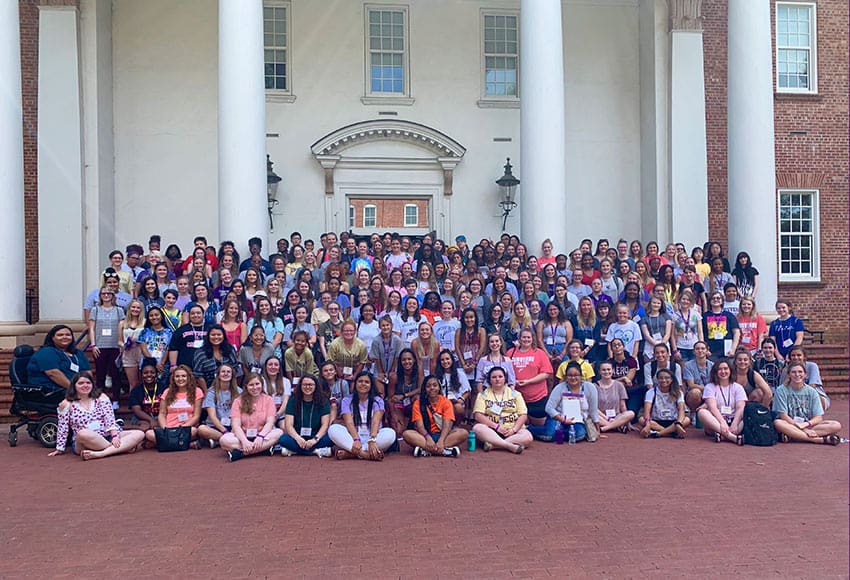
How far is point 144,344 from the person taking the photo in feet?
31.6

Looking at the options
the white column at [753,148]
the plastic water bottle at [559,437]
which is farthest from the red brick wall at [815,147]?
the plastic water bottle at [559,437]

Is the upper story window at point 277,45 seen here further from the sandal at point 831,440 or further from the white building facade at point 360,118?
the sandal at point 831,440

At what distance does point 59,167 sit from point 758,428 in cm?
1386

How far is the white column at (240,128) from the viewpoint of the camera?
12.6 metres

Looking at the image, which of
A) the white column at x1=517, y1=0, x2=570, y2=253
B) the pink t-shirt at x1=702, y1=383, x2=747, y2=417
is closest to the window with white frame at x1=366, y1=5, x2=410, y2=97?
the white column at x1=517, y1=0, x2=570, y2=253

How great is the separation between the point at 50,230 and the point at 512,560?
13.7 m

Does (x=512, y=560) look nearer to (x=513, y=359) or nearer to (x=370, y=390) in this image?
(x=370, y=390)

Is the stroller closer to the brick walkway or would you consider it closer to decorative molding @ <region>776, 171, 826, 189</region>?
the brick walkway

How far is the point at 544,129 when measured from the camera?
1341 centimetres

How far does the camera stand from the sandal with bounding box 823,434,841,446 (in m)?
8.84

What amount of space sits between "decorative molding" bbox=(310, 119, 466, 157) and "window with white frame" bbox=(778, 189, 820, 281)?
7970 mm

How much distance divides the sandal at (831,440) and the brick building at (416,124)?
27.3ft

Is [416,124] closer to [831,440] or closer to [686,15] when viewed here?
[686,15]

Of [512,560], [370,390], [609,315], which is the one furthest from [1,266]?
[512,560]
